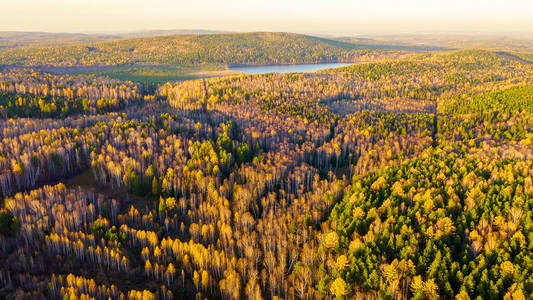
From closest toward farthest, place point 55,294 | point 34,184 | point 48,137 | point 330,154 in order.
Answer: point 55,294 → point 34,184 → point 48,137 → point 330,154

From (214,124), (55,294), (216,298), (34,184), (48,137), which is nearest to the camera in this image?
(55,294)

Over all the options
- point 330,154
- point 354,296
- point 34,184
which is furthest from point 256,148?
point 354,296

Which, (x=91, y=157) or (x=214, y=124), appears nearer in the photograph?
(x=91, y=157)

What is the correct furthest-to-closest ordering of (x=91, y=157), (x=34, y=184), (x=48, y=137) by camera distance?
1. (x=48, y=137)
2. (x=91, y=157)
3. (x=34, y=184)

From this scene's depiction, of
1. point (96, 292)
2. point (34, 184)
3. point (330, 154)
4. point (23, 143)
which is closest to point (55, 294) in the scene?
point (96, 292)

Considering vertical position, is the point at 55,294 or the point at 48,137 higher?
the point at 48,137

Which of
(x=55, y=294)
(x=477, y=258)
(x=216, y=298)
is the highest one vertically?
(x=477, y=258)

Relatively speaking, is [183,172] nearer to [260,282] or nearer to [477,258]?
[260,282]

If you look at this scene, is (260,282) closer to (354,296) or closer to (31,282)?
(354,296)

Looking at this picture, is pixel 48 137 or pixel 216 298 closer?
pixel 216 298
